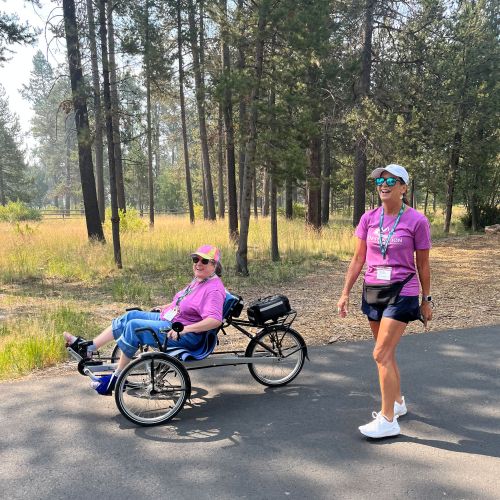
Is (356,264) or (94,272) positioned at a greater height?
(356,264)

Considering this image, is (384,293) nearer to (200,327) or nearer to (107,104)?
(200,327)

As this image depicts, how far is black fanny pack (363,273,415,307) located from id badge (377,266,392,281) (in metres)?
0.06

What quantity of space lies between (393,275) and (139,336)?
84.3 inches

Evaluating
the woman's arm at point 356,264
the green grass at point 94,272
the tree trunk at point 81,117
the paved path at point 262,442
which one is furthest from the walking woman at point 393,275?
the tree trunk at point 81,117

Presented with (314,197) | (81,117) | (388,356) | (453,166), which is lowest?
(388,356)

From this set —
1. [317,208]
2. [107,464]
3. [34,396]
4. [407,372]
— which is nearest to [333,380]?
[407,372]

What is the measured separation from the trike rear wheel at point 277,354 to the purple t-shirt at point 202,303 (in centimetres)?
68

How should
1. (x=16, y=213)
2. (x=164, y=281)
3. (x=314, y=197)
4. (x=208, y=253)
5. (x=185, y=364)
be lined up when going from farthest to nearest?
(x=16, y=213)
(x=314, y=197)
(x=164, y=281)
(x=208, y=253)
(x=185, y=364)

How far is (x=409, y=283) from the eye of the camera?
142 inches

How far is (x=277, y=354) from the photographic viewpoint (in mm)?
4688

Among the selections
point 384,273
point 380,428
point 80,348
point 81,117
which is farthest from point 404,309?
point 81,117

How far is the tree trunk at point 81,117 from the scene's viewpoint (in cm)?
1184

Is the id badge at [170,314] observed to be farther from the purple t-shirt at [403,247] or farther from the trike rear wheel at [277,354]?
the purple t-shirt at [403,247]

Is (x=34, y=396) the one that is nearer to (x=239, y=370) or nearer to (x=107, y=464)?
(x=107, y=464)
